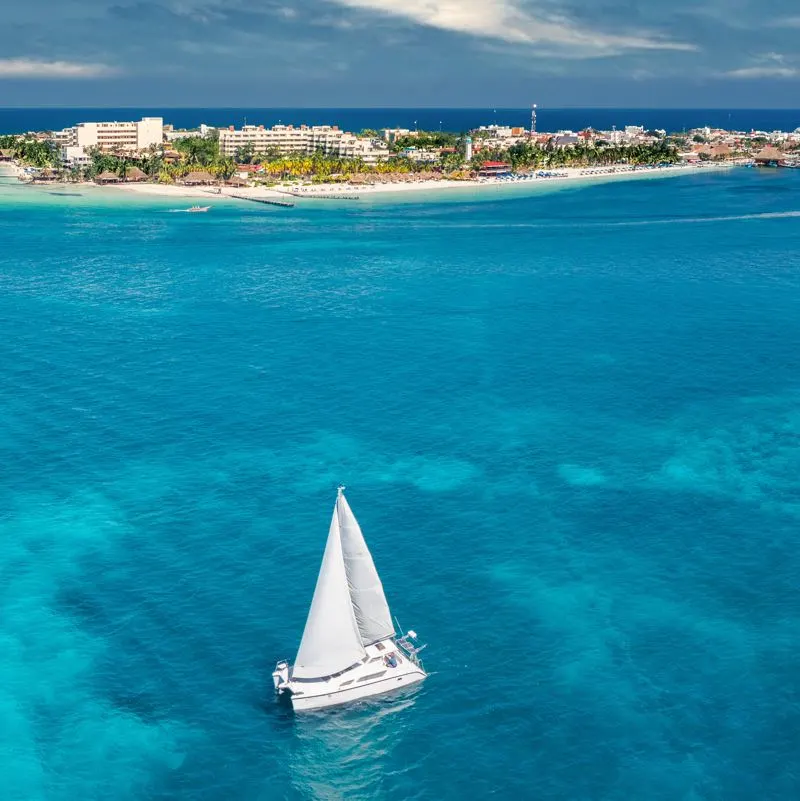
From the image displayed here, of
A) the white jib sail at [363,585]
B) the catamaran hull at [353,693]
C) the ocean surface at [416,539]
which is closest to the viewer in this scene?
the ocean surface at [416,539]

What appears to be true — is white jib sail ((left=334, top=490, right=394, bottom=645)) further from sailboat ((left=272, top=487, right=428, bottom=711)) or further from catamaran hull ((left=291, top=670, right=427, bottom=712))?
catamaran hull ((left=291, top=670, right=427, bottom=712))

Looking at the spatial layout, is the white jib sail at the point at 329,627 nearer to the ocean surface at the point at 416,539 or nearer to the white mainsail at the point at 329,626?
the white mainsail at the point at 329,626

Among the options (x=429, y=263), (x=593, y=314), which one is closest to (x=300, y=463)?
(x=593, y=314)

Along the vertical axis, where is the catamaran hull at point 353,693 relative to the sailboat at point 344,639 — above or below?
below

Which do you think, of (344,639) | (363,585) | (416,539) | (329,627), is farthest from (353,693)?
(416,539)

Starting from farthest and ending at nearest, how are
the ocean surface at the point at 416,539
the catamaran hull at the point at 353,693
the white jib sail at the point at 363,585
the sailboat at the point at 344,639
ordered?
the white jib sail at the point at 363,585, the sailboat at the point at 344,639, the catamaran hull at the point at 353,693, the ocean surface at the point at 416,539

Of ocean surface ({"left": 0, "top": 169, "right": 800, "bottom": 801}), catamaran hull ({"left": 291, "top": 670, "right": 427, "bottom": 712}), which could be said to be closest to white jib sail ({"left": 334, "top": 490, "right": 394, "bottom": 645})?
catamaran hull ({"left": 291, "top": 670, "right": 427, "bottom": 712})

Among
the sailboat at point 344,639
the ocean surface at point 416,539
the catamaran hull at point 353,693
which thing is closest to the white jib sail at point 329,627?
the sailboat at point 344,639
